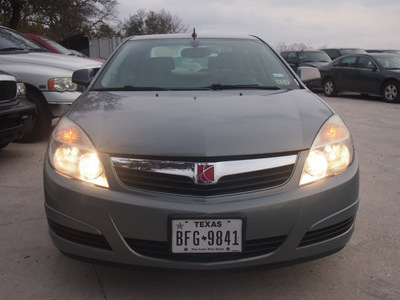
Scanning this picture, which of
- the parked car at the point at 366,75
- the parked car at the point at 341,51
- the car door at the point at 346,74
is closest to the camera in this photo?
the parked car at the point at 366,75

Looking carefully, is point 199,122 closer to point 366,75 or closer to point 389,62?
point 366,75

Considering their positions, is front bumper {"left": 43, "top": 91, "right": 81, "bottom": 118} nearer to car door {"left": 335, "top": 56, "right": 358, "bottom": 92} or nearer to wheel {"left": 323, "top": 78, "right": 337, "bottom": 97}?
car door {"left": 335, "top": 56, "right": 358, "bottom": 92}

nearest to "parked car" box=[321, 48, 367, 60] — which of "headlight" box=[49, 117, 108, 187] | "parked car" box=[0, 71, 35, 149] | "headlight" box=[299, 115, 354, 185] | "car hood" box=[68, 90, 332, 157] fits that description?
"parked car" box=[0, 71, 35, 149]

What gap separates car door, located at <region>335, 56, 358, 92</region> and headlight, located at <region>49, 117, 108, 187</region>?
11635mm

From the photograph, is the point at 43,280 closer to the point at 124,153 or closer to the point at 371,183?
the point at 124,153

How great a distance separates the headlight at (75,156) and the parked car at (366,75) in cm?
1088

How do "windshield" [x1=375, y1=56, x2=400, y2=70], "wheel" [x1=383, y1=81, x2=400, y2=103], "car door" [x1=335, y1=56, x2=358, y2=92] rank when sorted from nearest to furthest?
"wheel" [x1=383, y1=81, x2=400, y2=103] < "windshield" [x1=375, y1=56, x2=400, y2=70] < "car door" [x1=335, y1=56, x2=358, y2=92]

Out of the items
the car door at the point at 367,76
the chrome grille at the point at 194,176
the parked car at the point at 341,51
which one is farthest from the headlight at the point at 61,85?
the parked car at the point at 341,51

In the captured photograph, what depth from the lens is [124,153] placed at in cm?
211

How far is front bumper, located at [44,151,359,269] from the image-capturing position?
6.56 feet

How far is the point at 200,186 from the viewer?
2033 millimetres

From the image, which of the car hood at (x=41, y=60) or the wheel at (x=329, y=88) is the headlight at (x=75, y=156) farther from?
the wheel at (x=329, y=88)

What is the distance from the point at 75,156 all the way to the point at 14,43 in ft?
17.6

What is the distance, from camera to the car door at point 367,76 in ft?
39.2
